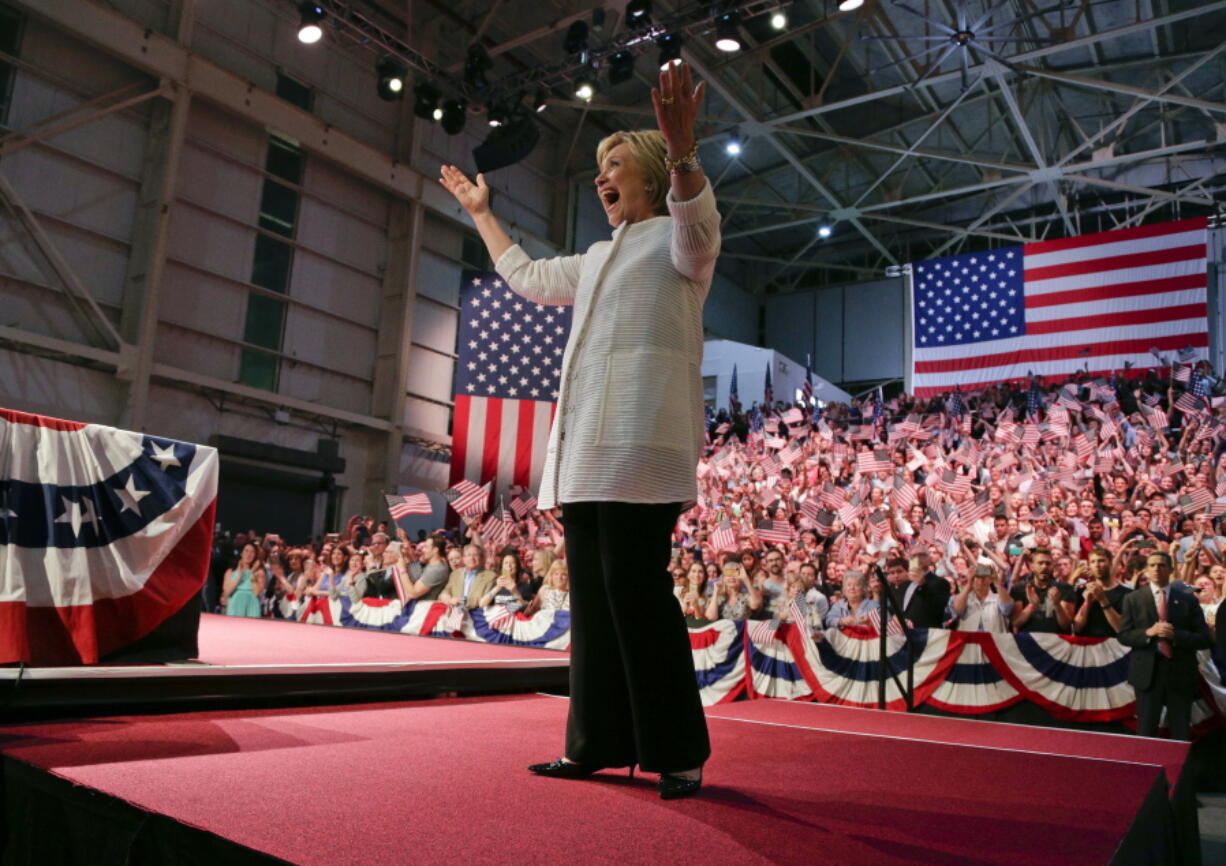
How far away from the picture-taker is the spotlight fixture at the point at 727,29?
11.4m

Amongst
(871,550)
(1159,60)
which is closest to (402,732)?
(871,550)

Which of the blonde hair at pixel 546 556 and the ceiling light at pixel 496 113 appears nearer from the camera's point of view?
the blonde hair at pixel 546 556

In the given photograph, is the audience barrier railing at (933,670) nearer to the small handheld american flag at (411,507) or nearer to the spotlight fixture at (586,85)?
the small handheld american flag at (411,507)

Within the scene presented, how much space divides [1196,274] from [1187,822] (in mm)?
13494

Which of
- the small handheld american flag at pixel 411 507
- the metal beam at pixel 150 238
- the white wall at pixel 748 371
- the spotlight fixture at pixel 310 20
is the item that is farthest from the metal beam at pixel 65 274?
the white wall at pixel 748 371

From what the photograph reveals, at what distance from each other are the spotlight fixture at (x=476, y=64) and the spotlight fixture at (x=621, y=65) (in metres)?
1.92

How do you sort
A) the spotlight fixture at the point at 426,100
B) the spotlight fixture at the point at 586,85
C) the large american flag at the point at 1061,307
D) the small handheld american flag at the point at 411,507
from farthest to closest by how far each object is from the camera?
the spotlight fixture at the point at 426,100, the large american flag at the point at 1061,307, the spotlight fixture at the point at 586,85, the small handheld american flag at the point at 411,507

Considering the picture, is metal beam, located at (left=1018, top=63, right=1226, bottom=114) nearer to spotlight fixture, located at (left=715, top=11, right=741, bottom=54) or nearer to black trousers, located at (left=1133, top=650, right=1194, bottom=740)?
spotlight fixture, located at (left=715, top=11, right=741, bottom=54)

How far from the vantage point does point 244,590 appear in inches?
374

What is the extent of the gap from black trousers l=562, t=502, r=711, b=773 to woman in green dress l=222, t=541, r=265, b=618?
852 cm

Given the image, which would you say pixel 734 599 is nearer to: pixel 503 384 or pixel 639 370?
pixel 639 370

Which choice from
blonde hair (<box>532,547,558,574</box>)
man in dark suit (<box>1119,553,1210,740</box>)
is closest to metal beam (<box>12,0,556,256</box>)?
blonde hair (<box>532,547,558,574</box>)

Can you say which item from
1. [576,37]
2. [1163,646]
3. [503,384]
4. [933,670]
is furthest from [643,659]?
[503,384]

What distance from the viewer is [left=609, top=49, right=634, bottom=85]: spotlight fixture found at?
12.5m
